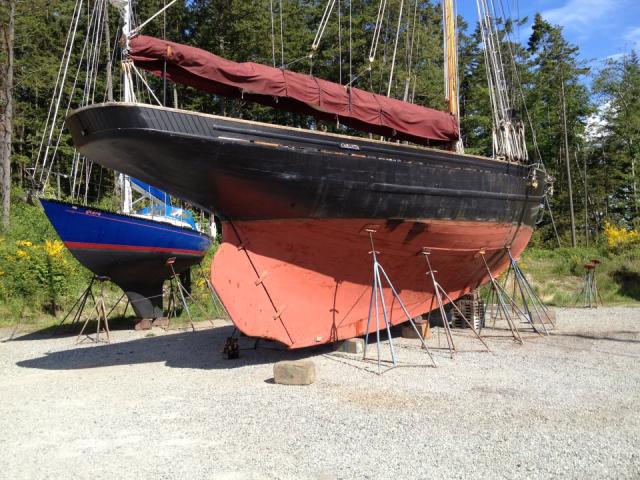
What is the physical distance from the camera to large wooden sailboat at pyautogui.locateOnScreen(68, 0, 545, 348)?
688 centimetres

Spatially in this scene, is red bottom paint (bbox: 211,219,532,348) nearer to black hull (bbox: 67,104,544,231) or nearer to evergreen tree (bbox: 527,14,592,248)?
black hull (bbox: 67,104,544,231)

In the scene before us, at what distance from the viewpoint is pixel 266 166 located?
23.9 feet

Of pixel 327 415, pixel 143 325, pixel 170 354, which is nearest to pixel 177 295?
pixel 143 325

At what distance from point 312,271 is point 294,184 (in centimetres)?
133

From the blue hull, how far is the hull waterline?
3500mm

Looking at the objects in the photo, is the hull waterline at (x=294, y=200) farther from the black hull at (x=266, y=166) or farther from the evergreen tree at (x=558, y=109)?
the evergreen tree at (x=558, y=109)

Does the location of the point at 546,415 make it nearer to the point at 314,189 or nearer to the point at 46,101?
the point at 314,189

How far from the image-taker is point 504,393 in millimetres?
6008

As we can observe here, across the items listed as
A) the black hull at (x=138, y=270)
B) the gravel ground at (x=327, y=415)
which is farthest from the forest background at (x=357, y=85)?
the gravel ground at (x=327, y=415)

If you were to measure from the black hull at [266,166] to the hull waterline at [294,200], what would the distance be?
0.05ft

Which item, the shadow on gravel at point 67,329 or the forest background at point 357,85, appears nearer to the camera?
the shadow on gravel at point 67,329

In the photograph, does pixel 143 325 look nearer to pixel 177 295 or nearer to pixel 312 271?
pixel 177 295

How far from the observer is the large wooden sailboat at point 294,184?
6879mm

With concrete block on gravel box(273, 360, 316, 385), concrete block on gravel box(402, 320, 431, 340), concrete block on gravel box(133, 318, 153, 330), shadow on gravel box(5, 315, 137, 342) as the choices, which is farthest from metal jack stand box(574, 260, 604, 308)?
shadow on gravel box(5, 315, 137, 342)
